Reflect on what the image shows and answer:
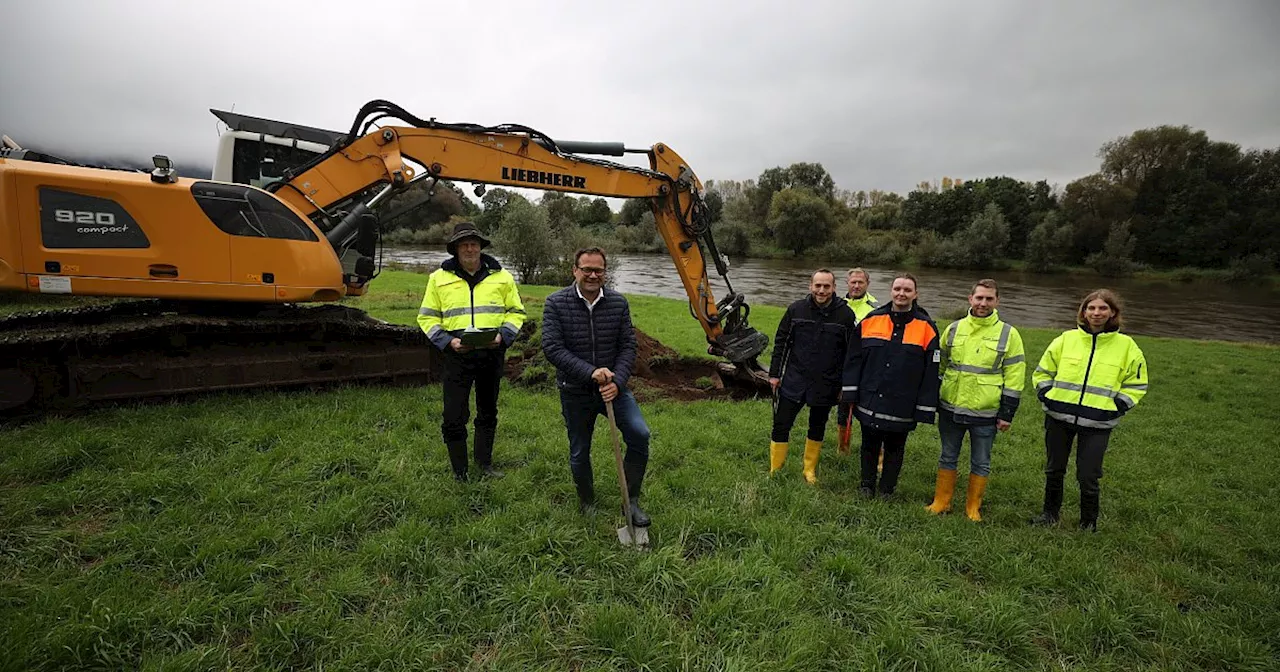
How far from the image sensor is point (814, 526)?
13.2ft

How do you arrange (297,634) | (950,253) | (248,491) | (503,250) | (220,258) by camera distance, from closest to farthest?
(297,634), (248,491), (220,258), (503,250), (950,253)

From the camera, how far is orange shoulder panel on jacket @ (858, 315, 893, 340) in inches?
177

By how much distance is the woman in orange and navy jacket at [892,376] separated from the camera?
4.36 meters

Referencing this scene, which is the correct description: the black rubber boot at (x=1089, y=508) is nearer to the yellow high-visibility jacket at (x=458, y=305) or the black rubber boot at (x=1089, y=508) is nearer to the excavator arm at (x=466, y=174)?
the excavator arm at (x=466, y=174)

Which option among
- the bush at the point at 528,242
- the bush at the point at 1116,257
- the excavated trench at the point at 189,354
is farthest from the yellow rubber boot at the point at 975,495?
the bush at the point at 1116,257

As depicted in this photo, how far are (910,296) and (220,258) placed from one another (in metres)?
6.61

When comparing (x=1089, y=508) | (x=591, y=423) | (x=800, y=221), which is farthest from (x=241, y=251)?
(x=800, y=221)

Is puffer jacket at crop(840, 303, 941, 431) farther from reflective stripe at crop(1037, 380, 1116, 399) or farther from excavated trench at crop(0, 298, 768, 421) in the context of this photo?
excavated trench at crop(0, 298, 768, 421)

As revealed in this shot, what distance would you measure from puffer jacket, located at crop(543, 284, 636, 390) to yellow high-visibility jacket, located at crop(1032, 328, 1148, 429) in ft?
10.6

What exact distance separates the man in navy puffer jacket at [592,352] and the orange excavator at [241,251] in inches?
135

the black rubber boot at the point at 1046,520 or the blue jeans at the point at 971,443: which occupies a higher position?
the blue jeans at the point at 971,443

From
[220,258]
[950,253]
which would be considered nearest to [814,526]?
[220,258]

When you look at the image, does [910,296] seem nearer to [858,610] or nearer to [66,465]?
[858,610]

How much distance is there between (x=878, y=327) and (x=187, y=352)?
6931mm
